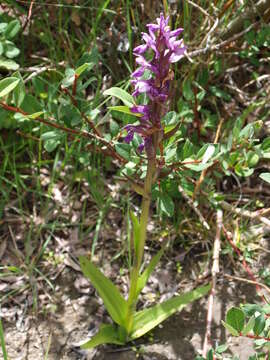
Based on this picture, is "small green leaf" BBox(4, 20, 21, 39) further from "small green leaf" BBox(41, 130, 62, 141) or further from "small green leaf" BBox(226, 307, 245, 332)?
"small green leaf" BBox(226, 307, 245, 332)

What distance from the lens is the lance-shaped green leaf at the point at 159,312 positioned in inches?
66.5

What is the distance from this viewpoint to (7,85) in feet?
4.70

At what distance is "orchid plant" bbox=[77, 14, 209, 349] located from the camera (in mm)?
1108

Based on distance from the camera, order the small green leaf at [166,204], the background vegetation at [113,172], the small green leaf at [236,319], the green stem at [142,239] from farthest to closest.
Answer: the background vegetation at [113,172] → the small green leaf at [166,204] → the green stem at [142,239] → the small green leaf at [236,319]

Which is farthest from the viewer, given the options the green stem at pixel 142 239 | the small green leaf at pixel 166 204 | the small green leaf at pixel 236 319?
the small green leaf at pixel 166 204

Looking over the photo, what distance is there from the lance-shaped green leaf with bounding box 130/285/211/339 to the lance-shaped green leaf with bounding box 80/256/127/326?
70 mm

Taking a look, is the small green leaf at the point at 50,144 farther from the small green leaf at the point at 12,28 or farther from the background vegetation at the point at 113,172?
the small green leaf at the point at 12,28

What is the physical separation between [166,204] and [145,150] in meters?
0.38

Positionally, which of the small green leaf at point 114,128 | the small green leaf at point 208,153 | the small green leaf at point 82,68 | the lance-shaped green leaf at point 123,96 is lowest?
the small green leaf at point 208,153

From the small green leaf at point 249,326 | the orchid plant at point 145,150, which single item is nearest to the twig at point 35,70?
the orchid plant at point 145,150

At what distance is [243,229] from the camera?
1910 mm

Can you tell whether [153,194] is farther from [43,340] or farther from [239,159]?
[43,340]

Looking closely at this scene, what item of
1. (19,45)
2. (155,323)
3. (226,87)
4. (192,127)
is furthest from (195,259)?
(19,45)

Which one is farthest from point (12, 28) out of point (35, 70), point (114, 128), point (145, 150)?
point (145, 150)
